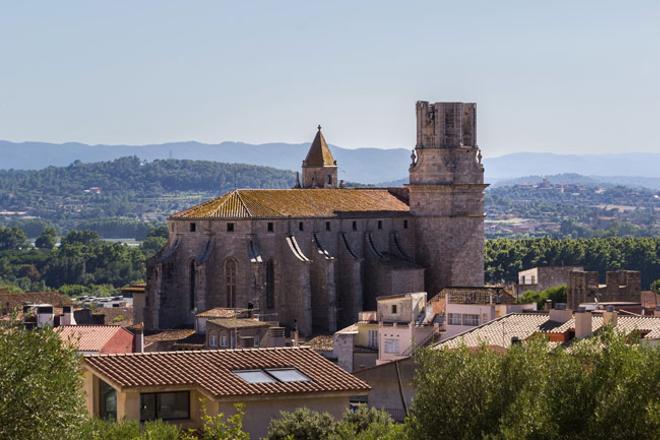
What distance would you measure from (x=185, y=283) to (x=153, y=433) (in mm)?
51341

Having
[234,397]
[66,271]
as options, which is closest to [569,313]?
[234,397]

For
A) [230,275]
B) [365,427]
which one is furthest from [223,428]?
[230,275]

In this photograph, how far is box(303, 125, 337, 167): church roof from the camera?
106312 mm

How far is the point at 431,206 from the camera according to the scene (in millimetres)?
88625

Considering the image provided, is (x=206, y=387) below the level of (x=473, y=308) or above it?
above

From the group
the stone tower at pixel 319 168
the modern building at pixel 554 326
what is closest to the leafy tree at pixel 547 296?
the modern building at pixel 554 326

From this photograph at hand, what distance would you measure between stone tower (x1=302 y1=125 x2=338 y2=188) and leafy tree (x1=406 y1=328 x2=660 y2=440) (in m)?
71.9

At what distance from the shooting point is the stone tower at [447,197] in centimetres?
8769

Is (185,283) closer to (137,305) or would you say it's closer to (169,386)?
(137,305)

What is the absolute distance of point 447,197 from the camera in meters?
88.4

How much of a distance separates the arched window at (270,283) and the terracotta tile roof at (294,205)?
2105 mm

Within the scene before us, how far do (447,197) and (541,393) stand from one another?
56999 millimetres

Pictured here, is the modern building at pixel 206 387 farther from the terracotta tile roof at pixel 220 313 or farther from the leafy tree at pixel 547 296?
the terracotta tile roof at pixel 220 313

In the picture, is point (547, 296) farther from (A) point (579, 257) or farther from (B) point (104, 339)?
(A) point (579, 257)
